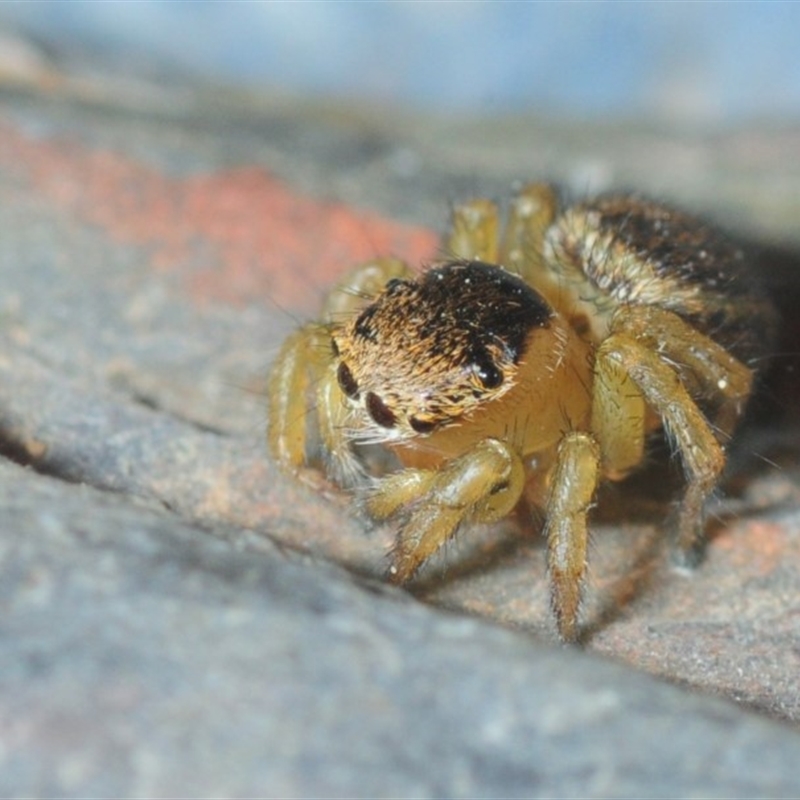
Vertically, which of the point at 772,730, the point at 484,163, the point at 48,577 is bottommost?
the point at 484,163

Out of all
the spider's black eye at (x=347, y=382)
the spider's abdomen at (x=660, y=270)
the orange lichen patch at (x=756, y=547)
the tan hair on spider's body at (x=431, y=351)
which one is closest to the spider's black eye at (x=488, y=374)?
the tan hair on spider's body at (x=431, y=351)

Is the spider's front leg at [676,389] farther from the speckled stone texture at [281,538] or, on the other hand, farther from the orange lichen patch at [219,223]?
the orange lichen patch at [219,223]

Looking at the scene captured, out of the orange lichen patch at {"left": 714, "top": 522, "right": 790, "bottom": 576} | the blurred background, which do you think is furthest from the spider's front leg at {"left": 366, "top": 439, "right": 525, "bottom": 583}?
the blurred background

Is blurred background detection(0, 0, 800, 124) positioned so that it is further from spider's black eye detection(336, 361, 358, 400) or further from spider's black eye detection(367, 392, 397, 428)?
spider's black eye detection(367, 392, 397, 428)

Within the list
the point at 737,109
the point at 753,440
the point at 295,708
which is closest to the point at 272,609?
the point at 295,708

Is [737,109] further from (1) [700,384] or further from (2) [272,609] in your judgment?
(2) [272,609]

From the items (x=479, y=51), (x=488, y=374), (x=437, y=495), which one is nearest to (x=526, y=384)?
(x=488, y=374)

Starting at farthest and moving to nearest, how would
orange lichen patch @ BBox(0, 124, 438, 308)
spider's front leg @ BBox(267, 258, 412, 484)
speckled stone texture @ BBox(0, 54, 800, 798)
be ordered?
orange lichen patch @ BBox(0, 124, 438, 308), spider's front leg @ BBox(267, 258, 412, 484), speckled stone texture @ BBox(0, 54, 800, 798)
